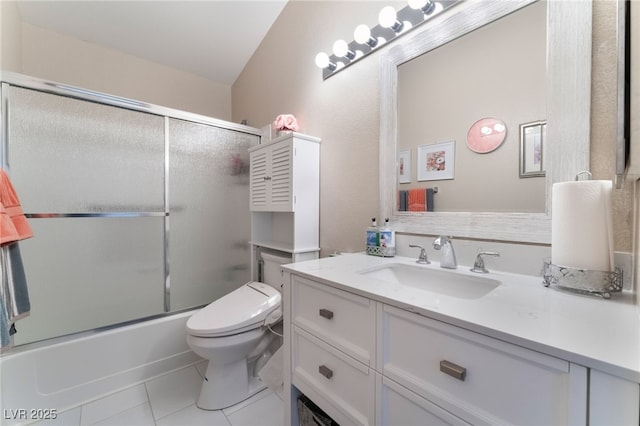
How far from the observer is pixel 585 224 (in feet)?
2.10

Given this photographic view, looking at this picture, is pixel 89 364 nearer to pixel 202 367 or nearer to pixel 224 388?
pixel 202 367

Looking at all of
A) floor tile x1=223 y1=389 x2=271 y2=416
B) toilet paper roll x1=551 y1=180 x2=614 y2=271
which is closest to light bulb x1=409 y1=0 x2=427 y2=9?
toilet paper roll x1=551 y1=180 x2=614 y2=271

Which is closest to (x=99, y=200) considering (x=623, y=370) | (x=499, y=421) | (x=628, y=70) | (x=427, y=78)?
(x=427, y=78)

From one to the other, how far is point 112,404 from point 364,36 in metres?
2.31

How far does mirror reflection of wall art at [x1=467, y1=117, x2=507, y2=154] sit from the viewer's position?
891 millimetres

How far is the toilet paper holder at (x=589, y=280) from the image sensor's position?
2.02 ft

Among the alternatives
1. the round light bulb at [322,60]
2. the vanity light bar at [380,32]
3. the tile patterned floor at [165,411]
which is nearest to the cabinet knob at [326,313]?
the tile patterned floor at [165,411]

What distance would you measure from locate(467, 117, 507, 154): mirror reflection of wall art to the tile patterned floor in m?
1.50

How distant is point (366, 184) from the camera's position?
132 centimetres

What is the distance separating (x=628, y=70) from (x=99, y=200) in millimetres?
2257

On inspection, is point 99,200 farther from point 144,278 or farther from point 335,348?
point 335,348

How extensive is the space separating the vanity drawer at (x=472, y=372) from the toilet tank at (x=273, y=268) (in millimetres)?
1082

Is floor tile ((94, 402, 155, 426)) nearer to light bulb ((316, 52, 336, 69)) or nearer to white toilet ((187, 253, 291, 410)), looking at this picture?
white toilet ((187, 253, 291, 410))

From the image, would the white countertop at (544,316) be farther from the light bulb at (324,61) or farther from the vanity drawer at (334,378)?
the light bulb at (324,61)
